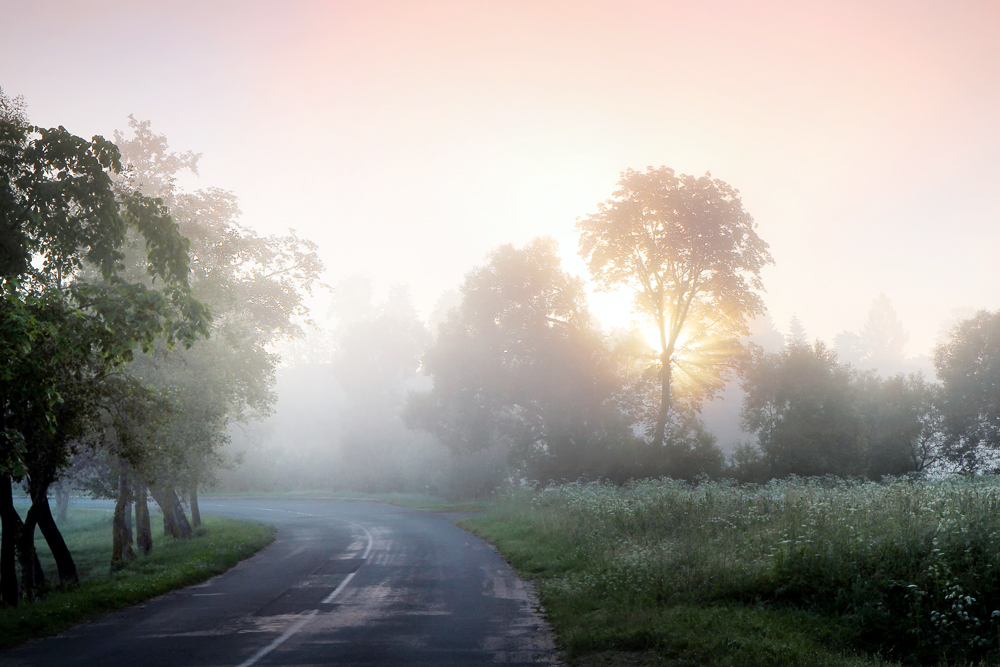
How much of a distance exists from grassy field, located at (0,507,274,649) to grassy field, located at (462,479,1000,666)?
366 inches

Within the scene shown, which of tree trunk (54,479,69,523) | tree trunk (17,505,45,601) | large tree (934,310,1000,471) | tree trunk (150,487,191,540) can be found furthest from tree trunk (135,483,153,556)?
large tree (934,310,1000,471)

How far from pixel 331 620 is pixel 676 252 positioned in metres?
30.4

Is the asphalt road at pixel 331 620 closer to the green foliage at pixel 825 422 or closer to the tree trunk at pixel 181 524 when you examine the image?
the tree trunk at pixel 181 524

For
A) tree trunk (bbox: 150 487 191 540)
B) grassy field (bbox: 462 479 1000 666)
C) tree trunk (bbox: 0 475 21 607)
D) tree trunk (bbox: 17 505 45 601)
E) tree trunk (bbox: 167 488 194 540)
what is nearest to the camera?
grassy field (bbox: 462 479 1000 666)

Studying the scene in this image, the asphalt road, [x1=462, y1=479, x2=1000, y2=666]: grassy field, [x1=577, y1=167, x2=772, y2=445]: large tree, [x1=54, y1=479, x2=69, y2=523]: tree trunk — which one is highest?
[x1=577, y1=167, x2=772, y2=445]: large tree

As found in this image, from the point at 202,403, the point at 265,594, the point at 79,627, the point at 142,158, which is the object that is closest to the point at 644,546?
the point at 265,594

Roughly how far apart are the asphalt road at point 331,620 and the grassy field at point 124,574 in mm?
541

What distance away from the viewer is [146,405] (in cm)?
1611

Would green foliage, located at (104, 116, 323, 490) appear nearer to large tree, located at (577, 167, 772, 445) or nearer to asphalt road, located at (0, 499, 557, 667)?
asphalt road, located at (0, 499, 557, 667)

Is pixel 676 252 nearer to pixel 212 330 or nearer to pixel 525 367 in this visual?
pixel 525 367

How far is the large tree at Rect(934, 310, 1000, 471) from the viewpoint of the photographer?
45.1m

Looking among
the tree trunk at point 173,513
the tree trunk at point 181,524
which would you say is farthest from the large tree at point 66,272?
the tree trunk at point 181,524

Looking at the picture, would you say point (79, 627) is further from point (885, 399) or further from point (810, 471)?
point (885, 399)

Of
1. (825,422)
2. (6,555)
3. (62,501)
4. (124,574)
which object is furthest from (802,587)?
(62,501)
